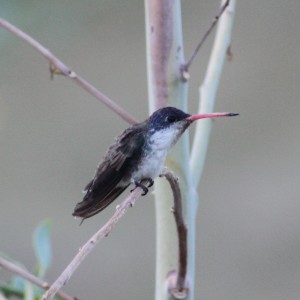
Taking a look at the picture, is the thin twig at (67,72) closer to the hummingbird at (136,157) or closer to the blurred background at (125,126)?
the hummingbird at (136,157)

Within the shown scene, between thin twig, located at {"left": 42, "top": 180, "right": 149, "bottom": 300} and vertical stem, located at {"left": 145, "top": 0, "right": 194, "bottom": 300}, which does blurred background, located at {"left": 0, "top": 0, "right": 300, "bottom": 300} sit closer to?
vertical stem, located at {"left": 145, "top": 0, "right": 194, "bottom": 300}

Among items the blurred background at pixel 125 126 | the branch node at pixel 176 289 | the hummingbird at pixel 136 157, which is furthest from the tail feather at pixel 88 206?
the blurred background at pixel 125 126

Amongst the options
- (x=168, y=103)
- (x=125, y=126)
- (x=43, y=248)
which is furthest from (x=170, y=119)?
(x=125, y=126)

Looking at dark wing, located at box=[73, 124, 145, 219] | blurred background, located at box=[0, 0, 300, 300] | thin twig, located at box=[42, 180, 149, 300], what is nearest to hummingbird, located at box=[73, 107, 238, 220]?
dark wing, located at box=[73, 124, 145, 219]

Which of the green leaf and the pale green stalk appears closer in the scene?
the pale green stalk

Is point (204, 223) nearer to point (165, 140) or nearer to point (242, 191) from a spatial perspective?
point (242, 191)

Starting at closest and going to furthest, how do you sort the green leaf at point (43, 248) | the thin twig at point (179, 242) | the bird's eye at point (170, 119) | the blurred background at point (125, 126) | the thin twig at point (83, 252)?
the thin twig at point (83, 252)
the thin twig at point (179, 242)
the bird's eye at point (170, 119)
the green leaf at point (43, 248)
the blurred background at point (125, 126)

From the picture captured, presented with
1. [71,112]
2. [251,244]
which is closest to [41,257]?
[251,244]
